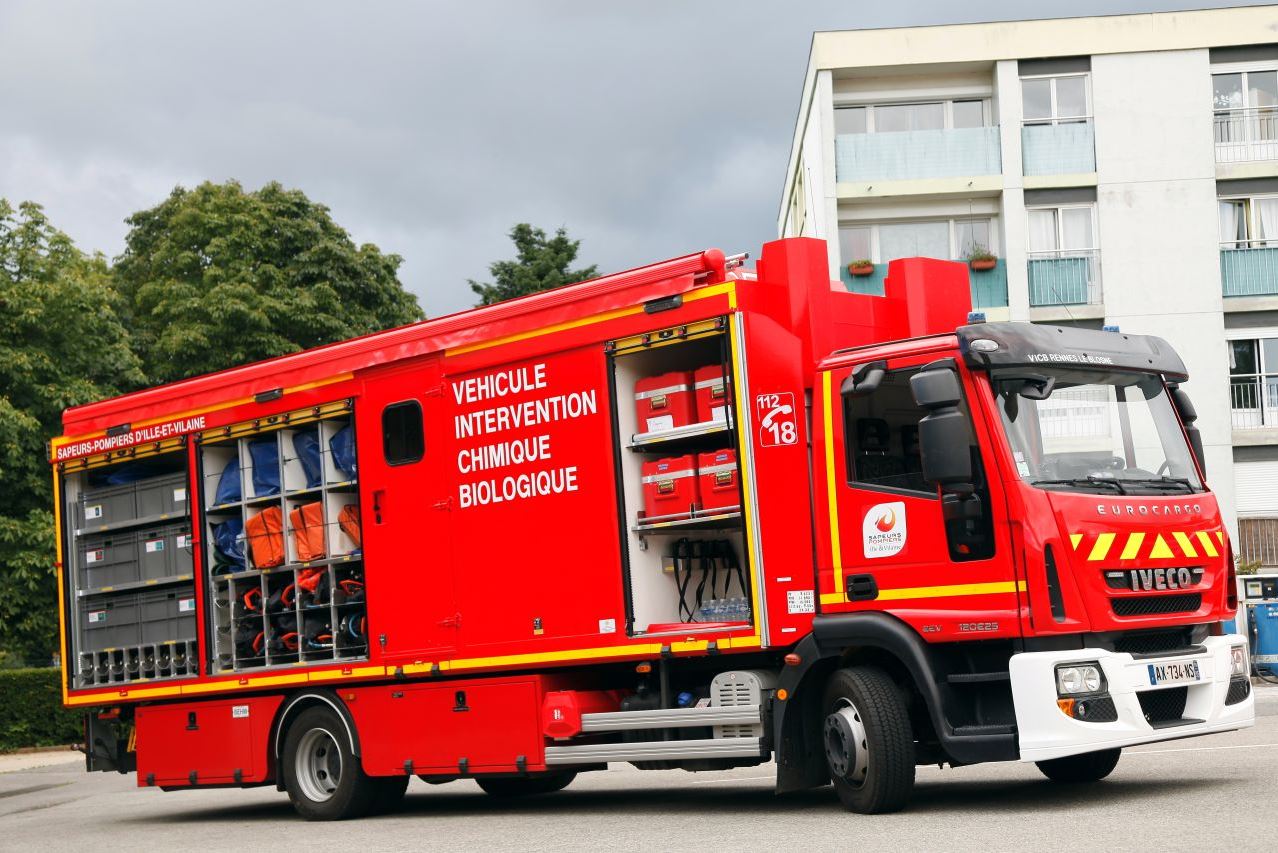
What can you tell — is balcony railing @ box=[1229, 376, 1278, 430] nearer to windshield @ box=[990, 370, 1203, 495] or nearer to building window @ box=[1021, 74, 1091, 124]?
building window @ box=[1021, 74, 1091, 124]

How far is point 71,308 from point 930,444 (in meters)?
26.0

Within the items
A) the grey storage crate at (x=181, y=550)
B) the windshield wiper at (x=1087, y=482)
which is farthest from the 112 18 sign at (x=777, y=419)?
the grey storage crate at (x=181, y=550)

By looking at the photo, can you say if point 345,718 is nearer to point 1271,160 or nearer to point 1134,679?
point 1134,679

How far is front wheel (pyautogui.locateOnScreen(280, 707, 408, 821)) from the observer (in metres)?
13.3

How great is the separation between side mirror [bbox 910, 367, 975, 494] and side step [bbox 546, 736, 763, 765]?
2225 millimetres

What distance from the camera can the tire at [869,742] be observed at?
392 inches

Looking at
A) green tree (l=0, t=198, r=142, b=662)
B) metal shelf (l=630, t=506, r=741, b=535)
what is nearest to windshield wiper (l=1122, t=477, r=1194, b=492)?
metal shelf (l=630, t=506, r=741, b=535)

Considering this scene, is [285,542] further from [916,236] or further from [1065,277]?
[1065,277]

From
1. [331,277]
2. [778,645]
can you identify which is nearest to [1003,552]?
[778,645]

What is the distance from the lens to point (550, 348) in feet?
39.7

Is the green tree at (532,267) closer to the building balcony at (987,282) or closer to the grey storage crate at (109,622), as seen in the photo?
the building balcony at (987,282)

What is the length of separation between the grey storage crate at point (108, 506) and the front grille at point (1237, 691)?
9806 mm

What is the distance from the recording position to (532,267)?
52.5 m

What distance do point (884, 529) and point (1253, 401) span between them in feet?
89.6
